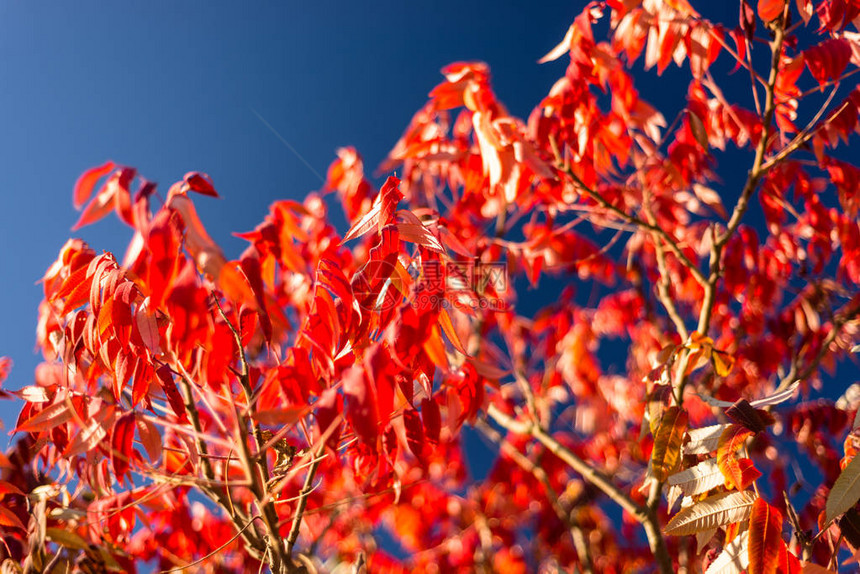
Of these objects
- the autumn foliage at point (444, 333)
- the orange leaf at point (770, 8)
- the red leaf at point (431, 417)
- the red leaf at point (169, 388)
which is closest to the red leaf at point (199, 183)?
the autumn foliage at point (444, 333)

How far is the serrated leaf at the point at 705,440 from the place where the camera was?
1123 millimetres

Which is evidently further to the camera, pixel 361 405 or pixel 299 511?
pixel 299 511

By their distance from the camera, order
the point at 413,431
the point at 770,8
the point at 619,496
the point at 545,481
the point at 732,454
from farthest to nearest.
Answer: the point at 545,481 < the point at 619,496 < the point at 770,8 < the point at 413,431 < the point at 732,454

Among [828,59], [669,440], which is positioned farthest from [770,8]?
[669,440]

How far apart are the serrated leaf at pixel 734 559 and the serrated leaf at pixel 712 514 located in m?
0.04

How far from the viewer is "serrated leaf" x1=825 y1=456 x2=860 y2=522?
949mm

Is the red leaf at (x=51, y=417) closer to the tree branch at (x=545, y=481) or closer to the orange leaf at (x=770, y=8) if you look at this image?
the tree branch at (x=545, y=481)

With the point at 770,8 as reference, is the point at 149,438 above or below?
below

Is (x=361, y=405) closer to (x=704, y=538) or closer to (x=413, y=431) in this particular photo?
(x=413, y=431)

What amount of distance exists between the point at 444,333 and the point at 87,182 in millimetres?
773

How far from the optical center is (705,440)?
44.8 inches

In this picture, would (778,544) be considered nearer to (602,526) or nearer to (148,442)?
(148,442)

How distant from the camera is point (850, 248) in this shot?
2.74 meters

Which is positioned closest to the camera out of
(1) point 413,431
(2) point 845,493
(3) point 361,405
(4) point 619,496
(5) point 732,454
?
(3) point 361,405
